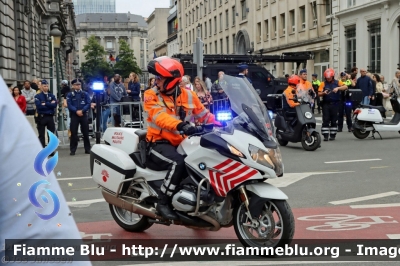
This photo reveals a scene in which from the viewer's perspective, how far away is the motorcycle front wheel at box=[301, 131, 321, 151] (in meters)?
13.8

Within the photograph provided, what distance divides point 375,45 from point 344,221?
26829 mm

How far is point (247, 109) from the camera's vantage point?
5695 mm

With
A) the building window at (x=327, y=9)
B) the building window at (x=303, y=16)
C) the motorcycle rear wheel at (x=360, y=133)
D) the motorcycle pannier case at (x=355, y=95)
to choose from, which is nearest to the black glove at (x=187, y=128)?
the motorcycle rear wheel at (x=360, y=133)

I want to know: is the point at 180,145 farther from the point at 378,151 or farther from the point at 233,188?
the point at 378,151

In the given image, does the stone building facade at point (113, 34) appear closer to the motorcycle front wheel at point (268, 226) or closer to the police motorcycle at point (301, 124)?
the police motorcycle at point (301, 124)

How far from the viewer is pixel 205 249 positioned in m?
5.64

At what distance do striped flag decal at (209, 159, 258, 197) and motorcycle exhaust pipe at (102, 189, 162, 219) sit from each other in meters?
0.77

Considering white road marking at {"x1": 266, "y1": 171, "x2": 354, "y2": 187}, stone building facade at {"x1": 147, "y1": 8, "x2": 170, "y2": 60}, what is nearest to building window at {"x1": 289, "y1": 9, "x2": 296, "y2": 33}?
white road marking at {"x1": 266, "y1": 171, "x2": 354, "y2": 187}

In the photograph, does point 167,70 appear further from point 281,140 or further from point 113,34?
point 113,34

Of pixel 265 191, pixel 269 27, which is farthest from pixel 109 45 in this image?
pixel 265 191

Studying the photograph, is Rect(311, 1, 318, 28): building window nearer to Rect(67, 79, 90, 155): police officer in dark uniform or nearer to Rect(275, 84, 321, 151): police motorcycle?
Rect(275, 84, 321, 151): police motorcycle

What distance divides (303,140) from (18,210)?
13254 millimetres

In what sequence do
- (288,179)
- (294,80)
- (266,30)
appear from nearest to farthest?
(288,179) < (294,80) < (266,30)

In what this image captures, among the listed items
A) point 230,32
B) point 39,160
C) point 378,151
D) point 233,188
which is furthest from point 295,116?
point 230,32
